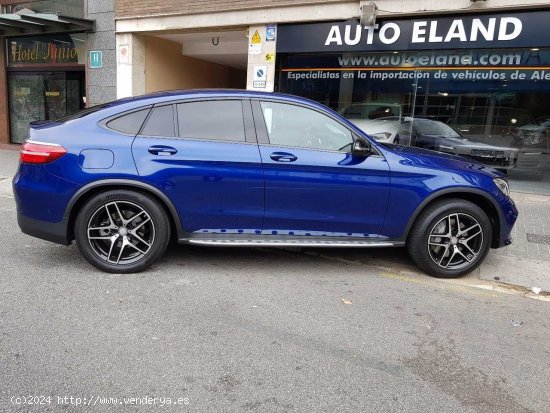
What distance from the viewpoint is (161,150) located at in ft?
13.9

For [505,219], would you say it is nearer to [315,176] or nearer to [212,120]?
[315,176]

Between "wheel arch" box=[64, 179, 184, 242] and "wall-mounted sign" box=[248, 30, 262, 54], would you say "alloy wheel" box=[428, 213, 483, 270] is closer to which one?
"wheel arch" box=[64, 179, 184, 242]

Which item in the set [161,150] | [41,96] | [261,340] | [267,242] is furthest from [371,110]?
[41,96]

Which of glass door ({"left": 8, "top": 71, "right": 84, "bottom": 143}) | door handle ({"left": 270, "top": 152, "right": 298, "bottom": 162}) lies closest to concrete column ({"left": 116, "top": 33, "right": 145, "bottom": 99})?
glass door ({"left": 8, "top": 71, "right": 84, "bottom": 143})

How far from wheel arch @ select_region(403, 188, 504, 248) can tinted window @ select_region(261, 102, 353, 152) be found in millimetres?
922

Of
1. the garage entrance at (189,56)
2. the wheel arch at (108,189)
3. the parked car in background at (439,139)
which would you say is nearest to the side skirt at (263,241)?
the wheel arch at (108,189)

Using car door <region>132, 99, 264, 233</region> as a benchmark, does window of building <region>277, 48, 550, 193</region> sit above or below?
above

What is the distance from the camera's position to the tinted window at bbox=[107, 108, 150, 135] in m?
4.32

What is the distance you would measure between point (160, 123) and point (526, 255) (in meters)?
4.38

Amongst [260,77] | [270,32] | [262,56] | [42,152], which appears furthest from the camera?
[260,77]

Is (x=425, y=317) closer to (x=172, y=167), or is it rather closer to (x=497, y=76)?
(x=172, y=167)

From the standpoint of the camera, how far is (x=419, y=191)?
4.43 metres

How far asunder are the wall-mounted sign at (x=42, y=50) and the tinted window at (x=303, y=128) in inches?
383

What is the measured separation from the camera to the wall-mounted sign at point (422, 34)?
25.6 feet
